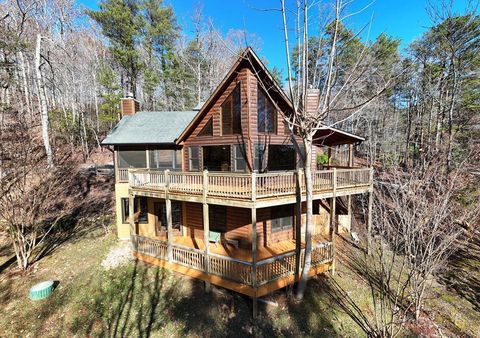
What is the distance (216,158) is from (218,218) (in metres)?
3.04

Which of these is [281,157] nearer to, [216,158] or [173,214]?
[216,158]

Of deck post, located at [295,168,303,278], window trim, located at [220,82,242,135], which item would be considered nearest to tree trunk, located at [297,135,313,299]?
deck post, located at [295,168,303,278]

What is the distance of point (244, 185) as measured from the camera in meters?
8.47

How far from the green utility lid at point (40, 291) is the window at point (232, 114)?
980 centimetres

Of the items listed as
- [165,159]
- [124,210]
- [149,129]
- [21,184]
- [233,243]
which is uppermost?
[149,129]

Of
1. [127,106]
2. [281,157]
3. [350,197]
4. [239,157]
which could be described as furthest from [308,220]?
[127,106]

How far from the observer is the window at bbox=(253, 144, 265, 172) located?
1114 centimetres

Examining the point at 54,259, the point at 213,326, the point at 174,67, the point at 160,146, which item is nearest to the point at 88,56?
the point at 174,67

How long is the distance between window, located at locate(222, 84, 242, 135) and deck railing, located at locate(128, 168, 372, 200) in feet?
9.39

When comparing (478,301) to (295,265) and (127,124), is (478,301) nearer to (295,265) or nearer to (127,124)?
(295,265)

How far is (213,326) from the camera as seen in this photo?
829 centimetres

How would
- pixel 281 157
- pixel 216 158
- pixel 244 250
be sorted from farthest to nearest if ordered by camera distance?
pixel 216 158 < pixel 281 157 < pixel 244 250

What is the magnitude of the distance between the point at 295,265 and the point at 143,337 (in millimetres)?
5847

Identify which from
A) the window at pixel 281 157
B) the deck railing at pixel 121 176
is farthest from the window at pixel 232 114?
the deck railing at pixel 121 176
